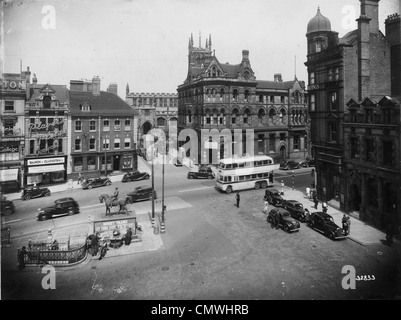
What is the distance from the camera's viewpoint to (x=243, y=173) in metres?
32.7

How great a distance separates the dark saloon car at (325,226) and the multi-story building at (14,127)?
30.7m

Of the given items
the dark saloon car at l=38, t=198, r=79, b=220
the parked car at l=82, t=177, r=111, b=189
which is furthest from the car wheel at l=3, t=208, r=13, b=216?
the parked car at l=82, t=177, r=111, b=189

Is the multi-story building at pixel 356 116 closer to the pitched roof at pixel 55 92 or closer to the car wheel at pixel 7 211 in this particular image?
the car wheel at pixel 7 211

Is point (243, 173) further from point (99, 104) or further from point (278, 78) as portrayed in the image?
point (278, 78)

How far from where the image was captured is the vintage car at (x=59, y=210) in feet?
77.9

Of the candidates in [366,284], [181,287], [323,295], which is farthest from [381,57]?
[181,287]

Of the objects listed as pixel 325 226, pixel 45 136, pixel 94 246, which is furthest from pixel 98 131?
pixel 325 226

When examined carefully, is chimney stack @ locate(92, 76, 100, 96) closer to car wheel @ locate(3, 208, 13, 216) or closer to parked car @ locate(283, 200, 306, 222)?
car wheel @ locate(3, 208, 13, 216)

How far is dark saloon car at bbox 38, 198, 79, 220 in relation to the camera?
23766mm

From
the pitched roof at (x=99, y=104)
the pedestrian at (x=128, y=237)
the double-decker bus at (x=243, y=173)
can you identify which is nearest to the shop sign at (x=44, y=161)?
Answer: the pitched roof at (x=99, y=104)

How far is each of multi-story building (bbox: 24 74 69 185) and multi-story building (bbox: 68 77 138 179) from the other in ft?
3.77

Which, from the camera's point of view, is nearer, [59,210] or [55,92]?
[59,210]

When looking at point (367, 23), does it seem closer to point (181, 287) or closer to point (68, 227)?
point (181, 287)
